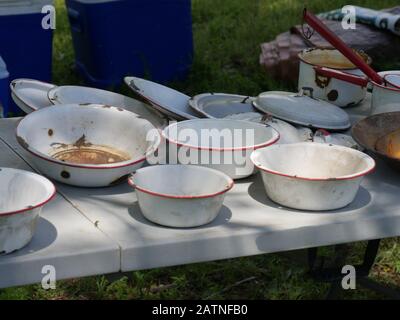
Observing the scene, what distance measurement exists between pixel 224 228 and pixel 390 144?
60cm

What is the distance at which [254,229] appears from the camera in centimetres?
154

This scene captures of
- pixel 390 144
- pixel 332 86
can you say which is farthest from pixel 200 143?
pixel 332 86

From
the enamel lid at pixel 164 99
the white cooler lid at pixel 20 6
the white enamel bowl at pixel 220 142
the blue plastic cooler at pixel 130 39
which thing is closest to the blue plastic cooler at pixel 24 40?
the white cooler lid at pixel 20 6

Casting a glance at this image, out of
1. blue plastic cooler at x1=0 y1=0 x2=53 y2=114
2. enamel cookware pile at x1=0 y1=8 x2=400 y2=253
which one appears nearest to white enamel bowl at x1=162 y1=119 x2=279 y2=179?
enamel cookware pile at x1=0 y1=8 x2=400 y2=253

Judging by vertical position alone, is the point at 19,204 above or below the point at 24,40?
above

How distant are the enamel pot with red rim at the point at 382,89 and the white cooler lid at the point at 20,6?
2158 millimetres

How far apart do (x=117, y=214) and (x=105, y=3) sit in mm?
2880

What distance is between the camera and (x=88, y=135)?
194 centimetres

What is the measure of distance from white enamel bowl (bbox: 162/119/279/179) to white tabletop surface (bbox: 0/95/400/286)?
63mm

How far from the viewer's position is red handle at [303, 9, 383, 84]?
1.96 m

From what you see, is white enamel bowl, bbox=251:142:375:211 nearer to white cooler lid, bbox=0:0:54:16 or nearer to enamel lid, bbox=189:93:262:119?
enamel lid, bbox=189:93:262:119

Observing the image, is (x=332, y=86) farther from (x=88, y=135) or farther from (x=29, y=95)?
(x=29, y=95)

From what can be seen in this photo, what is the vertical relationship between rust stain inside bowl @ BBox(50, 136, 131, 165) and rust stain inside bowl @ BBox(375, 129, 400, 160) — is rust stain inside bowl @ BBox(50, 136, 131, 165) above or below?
below
